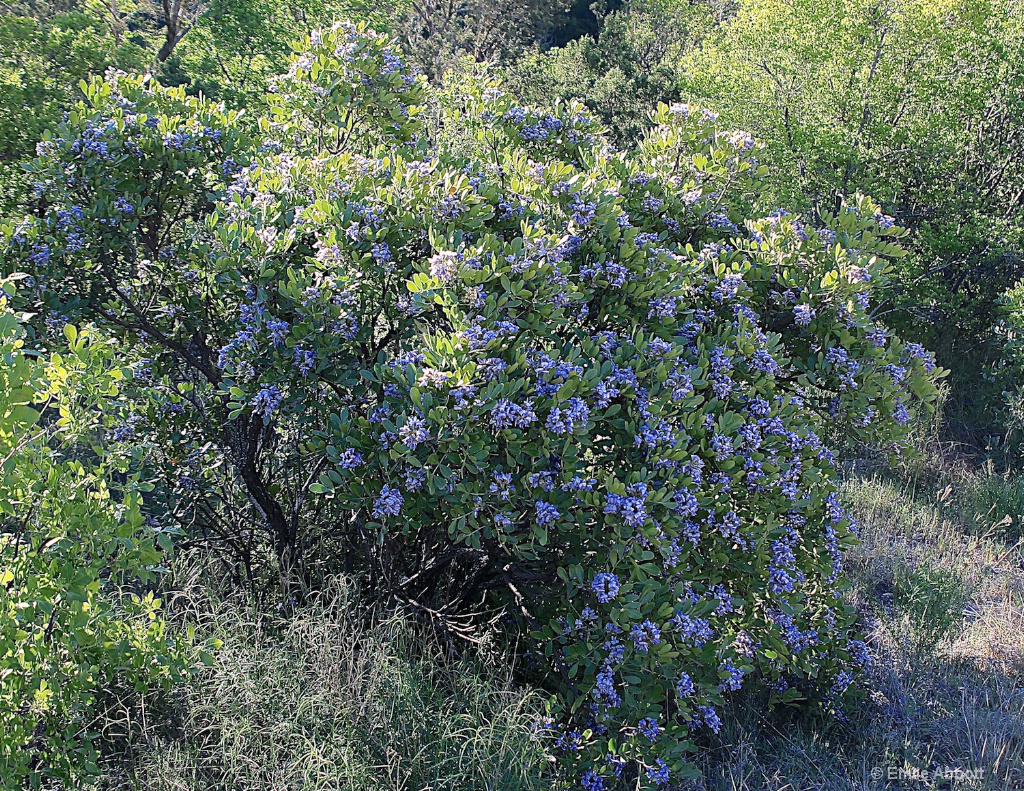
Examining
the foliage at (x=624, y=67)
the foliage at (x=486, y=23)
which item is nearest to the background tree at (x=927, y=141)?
the foliage at (x=624, y=67)

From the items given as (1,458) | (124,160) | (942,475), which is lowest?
(942,475)

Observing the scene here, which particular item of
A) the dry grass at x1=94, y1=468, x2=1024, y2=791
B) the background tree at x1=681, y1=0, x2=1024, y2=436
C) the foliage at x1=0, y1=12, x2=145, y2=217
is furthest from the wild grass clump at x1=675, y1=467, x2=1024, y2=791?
the foliage at x1=0, y1=12, x2=145, y2=217

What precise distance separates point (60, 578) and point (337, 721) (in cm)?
97

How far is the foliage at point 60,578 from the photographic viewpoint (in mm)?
1965

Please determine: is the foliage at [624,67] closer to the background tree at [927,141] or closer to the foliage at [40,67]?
the background tree at [927,141]

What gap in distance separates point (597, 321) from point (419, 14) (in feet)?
78.4

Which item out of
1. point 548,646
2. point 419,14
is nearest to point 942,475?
point 548,646

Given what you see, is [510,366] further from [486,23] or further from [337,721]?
[486,23]

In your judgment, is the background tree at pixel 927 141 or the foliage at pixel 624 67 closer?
the background tree at pixel 927 141

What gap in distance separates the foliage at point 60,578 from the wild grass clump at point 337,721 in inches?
13.7

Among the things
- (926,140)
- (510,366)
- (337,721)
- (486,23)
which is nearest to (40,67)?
(510,366)

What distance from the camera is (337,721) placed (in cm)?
259

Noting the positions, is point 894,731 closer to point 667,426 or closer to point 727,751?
point 727,751

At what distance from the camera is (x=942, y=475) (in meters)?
5.85
